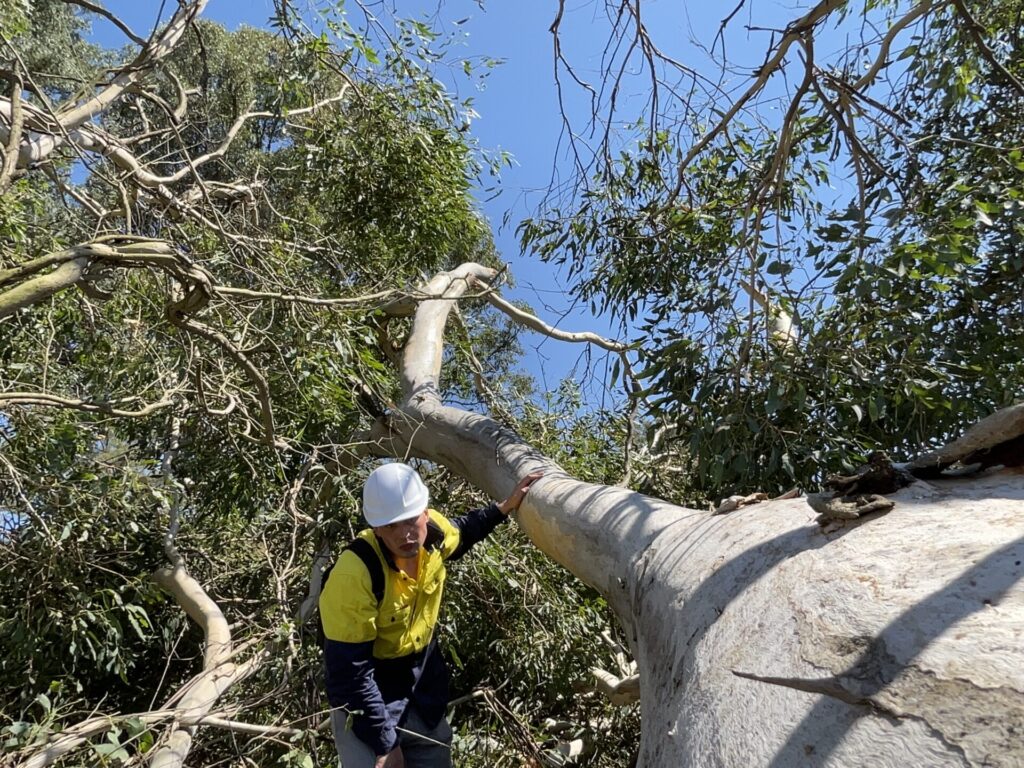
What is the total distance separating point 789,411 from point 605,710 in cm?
231

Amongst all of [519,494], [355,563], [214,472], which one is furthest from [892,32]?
[214,472]

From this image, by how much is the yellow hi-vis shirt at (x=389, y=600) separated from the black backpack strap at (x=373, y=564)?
0.05ft

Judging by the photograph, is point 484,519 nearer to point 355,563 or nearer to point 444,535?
point 444,535

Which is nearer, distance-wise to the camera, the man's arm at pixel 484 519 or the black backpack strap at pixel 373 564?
the black backpack strap at pixel 373 564

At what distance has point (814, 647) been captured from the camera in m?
1.12

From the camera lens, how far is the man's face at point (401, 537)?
242cm

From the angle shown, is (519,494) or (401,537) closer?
(401,537)

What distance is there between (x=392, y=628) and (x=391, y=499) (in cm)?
45

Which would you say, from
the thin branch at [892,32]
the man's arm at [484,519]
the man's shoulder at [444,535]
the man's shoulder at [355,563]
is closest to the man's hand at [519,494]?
the man's arm at [484,519]

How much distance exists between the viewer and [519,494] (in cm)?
286

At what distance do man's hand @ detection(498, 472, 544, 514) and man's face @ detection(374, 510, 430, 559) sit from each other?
0.52 m

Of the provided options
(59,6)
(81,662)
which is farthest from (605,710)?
(59,6)

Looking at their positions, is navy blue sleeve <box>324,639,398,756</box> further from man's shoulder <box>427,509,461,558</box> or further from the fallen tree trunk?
the fallen tree trunk

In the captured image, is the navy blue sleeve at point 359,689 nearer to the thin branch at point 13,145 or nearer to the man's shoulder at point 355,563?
the man's shoulder at point 355,563
